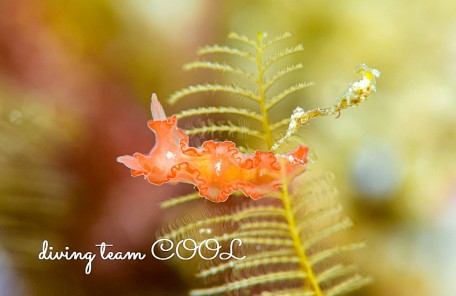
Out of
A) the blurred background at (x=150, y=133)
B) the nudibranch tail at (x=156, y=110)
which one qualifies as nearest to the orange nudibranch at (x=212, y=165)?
the nudibranch tail at (x=156, y=110)

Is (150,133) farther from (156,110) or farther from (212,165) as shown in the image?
(212,165)

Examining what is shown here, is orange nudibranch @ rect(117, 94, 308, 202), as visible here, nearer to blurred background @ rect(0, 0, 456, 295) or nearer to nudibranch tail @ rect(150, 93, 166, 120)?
nudibranch tail @ rect(150, 93, 166, 120)

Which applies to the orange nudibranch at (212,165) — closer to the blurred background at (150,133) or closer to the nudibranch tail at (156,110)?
the nudibranch tail at (156,110)

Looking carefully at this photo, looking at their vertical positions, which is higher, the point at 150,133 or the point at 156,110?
the point at 150,133

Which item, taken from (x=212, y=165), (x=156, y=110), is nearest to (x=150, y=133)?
(x=156, y=110)

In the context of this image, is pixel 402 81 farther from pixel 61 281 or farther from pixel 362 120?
pixel 61 281

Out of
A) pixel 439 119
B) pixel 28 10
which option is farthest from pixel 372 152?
pixel 28 10
